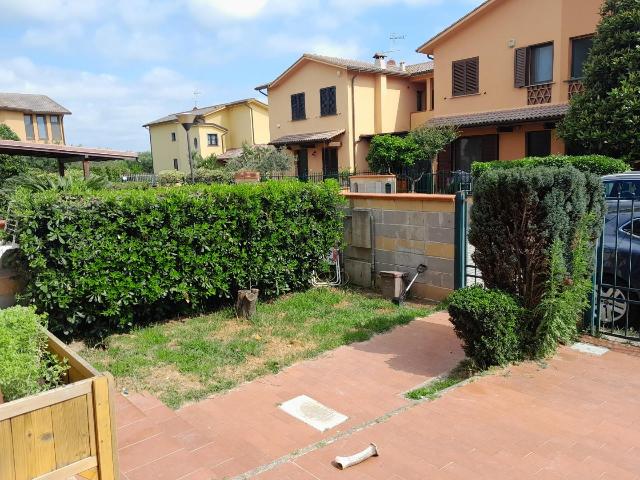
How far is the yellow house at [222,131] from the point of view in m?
43.6

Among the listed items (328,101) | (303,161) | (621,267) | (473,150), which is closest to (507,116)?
(473,150)

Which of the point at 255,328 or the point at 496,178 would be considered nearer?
the point at 496,178

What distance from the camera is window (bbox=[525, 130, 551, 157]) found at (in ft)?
63.6

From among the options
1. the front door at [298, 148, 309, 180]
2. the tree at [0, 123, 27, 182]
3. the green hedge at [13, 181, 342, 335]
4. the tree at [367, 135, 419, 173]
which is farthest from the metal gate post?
the front door at [298, 148, 309, 180]

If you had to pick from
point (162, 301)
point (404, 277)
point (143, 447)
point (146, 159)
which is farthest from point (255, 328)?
point (146, 159)

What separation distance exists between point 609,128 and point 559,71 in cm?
555

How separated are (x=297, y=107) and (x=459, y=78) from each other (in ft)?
35.5

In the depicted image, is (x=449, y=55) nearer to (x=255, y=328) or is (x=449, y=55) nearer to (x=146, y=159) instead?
(x=255, y=328)

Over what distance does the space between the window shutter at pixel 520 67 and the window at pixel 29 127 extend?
4490 cm

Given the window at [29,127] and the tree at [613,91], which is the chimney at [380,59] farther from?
the window at [29,127]

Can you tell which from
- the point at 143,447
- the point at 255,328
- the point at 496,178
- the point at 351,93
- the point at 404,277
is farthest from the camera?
the point at 351,93

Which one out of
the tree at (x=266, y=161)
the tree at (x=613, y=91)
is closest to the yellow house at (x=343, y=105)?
the tree at (x=266, y=161)

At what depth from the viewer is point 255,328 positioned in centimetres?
648

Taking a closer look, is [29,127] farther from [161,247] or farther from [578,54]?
[161,247]
